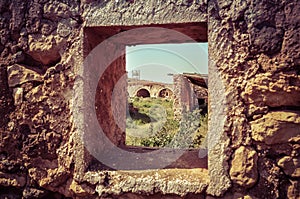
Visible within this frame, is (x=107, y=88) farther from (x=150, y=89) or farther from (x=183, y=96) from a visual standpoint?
(x=150, y=89)

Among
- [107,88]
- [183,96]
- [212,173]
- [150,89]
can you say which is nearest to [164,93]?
[150,89]

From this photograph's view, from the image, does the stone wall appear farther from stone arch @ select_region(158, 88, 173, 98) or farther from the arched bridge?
stone arch @ select_region(158, 88, 173, 98)

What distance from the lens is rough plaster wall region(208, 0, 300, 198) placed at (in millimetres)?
1607

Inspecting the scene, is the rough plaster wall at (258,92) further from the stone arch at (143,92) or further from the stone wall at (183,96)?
the stone arch at (143,92)

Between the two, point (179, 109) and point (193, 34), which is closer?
point (193, 34)

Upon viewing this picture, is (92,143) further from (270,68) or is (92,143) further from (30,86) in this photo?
(270,68)

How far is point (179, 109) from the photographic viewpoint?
9031 mm

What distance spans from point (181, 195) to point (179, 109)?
731 cm

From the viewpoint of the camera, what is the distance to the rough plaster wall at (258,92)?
161 cm

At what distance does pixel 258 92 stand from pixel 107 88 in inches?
39.8

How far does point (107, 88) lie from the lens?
2.24 metres

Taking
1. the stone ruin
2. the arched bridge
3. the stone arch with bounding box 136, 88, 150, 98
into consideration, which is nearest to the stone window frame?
the stone ruin

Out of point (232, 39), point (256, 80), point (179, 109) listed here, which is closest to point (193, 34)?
point (232, 39)

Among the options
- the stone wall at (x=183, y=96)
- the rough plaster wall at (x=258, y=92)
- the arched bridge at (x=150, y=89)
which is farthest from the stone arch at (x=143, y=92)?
the rough plaster wall at (x=258, y=92)
